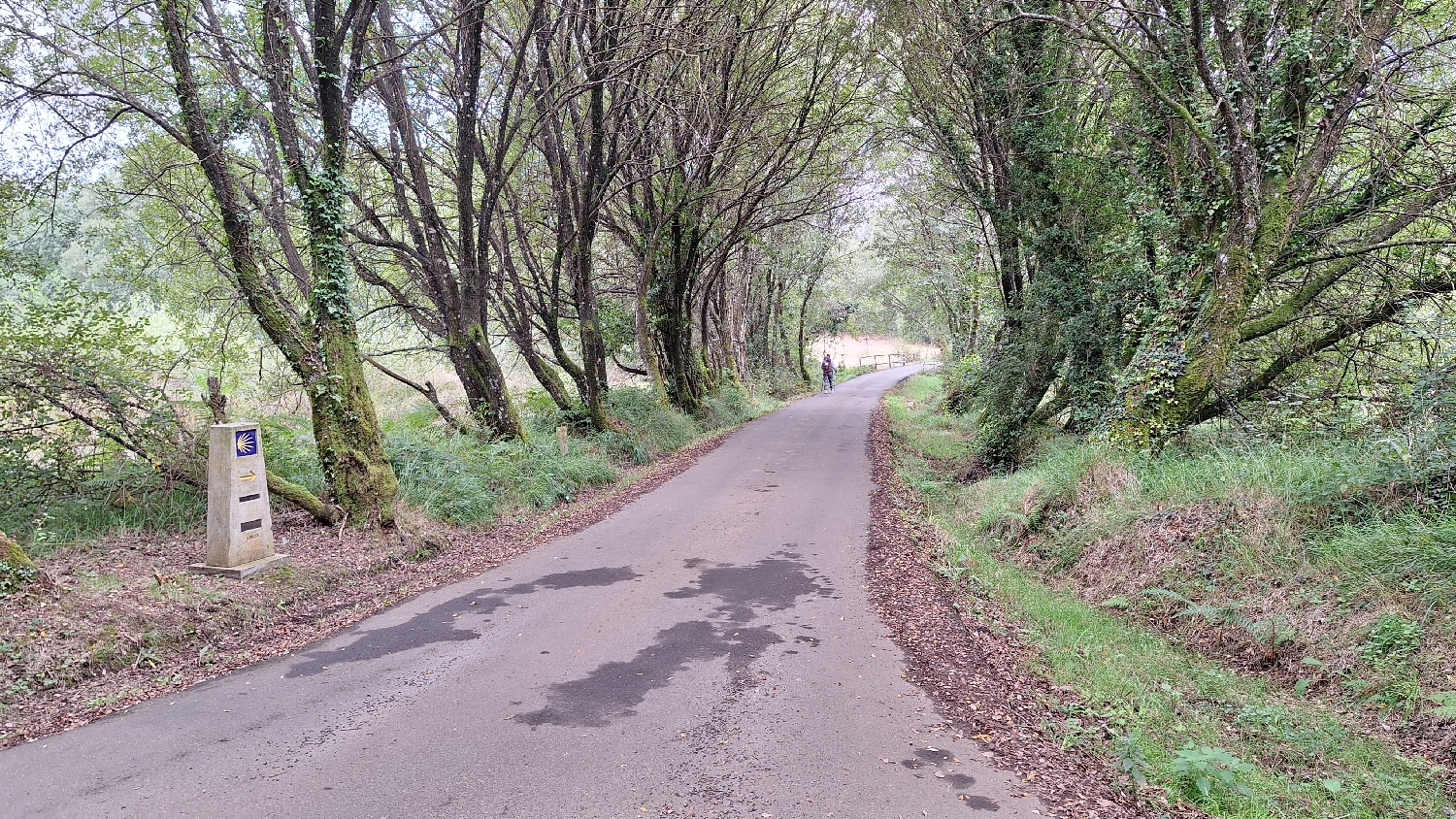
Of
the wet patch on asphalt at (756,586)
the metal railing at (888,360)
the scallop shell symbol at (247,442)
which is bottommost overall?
the wet patch on asphalt at (756,586)

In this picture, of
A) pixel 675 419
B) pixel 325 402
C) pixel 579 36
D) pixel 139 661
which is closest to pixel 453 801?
pixel 139 661

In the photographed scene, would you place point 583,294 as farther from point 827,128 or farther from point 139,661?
point 139,661

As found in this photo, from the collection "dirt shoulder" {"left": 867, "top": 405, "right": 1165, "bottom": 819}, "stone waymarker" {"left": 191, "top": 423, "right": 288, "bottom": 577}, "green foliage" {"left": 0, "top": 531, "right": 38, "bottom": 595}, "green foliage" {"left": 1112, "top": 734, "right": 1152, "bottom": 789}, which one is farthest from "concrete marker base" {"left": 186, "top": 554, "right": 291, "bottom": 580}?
"green foliage" {"left": 1112, "top": 734, "right": 1152, "bottom": 789}

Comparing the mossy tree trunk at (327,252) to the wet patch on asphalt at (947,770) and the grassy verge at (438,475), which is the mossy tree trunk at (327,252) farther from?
the wet patch on asphalt at (947,770)

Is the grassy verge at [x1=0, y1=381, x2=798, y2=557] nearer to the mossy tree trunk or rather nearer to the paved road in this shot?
the mossy tree trunk

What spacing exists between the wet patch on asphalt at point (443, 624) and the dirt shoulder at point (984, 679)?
2.78m

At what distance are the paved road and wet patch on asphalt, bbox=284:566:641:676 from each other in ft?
0.08

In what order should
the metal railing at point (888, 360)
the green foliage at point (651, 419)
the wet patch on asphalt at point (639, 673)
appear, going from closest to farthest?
the wet patch on asphalt at point (639, 673), the green foliage at point (651, 419), the metal railing at point (888, 360)

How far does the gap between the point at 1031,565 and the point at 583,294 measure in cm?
1040

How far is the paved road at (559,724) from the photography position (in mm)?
3430

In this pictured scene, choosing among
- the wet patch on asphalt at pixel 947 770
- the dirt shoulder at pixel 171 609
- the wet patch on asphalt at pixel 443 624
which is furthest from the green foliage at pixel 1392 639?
the dirt shoulder at pixel 171 609

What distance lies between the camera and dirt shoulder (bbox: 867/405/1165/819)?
3.56 m

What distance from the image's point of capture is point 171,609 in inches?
217

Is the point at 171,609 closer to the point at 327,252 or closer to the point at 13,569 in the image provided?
the point at 13,569
